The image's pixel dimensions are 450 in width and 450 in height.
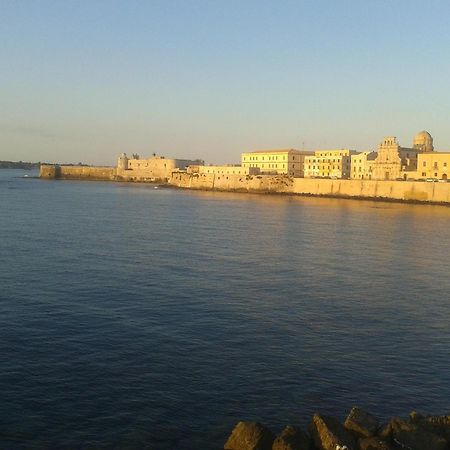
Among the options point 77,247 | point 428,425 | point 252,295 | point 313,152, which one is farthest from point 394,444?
point 313,152

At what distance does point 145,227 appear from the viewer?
1778 inches

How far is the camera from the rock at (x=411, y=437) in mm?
10599

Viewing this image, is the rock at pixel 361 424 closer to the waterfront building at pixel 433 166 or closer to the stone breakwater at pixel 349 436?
the stone breakwater at pixel 349 436

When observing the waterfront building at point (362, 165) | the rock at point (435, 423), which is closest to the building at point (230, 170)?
the waterfront building at point (362, 165)

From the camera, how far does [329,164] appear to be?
109 metres

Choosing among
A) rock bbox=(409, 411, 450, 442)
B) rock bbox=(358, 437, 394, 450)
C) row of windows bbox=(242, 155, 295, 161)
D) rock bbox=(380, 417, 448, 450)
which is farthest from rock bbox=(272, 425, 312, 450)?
row of windows bbox=(242, 155, 295, 161)

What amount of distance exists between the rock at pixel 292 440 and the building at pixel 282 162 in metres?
102

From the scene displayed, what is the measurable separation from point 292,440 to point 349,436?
1.10 meters

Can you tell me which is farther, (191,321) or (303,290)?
(303,290)

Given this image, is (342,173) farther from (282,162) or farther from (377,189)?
(377,189)

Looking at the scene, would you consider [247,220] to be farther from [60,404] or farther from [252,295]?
[60,404]

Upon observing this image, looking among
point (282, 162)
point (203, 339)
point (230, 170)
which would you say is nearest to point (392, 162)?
point (282, 162)


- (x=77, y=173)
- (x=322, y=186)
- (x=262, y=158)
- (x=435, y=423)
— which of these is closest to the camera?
(x=435, y=423)

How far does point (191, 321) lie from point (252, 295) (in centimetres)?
439
